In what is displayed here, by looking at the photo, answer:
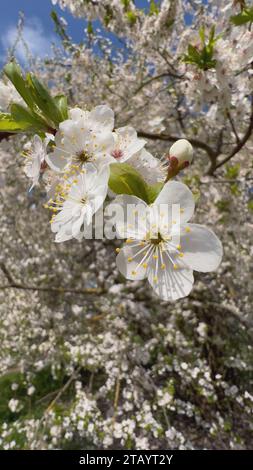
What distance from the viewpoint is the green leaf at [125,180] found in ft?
2.23

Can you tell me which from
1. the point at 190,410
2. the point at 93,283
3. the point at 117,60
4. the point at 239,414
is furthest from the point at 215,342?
the point at 117,60

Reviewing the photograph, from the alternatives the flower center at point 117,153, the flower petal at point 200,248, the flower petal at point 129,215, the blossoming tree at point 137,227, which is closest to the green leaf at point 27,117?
the blossoming tree at point 137,227

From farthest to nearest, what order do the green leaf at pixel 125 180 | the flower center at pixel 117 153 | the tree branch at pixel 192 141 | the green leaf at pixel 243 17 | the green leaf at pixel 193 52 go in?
the tree branch at pixel 192 141
the green leaf at pixel 193 52
the green leaf at pixel 243 17
the flower center at pixel 117 153
the green leaf at pixel 125 180

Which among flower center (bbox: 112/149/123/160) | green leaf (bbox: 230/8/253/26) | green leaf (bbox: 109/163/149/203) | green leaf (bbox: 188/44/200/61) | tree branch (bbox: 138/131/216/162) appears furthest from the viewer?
tree branch (bbox: 138/131/216/162)

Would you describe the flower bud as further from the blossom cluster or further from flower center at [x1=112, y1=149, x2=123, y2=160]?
flower center at [x1=112, y1=149, x2=123, y2=160]

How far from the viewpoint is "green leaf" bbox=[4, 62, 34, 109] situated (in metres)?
0.76

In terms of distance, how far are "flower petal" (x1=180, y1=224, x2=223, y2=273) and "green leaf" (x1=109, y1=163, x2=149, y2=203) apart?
0.12 metres

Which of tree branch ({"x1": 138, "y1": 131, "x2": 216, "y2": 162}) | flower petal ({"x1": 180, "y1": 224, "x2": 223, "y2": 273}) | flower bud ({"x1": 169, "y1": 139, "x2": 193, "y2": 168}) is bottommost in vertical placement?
flower petal ({"x1": 180, "y1": 224, "x2": 223, "y2": 273})

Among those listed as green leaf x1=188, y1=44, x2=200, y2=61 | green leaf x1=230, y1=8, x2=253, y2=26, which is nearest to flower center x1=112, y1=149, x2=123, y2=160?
green leaf x1=230, y1=8, x2=253, y2=26

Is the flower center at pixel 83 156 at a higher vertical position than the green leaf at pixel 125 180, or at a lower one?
higher

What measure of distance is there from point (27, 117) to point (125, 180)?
30 cm

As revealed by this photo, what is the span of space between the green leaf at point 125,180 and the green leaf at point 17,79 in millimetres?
288

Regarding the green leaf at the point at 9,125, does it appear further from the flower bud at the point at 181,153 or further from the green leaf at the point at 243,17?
the green leaf at the point at 243,17

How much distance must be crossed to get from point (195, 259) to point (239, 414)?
10.2ft
